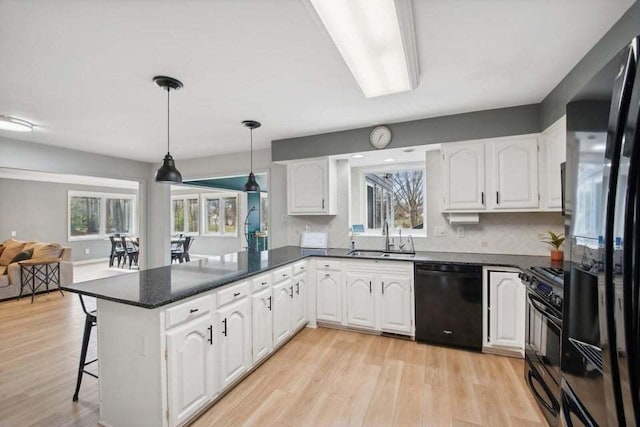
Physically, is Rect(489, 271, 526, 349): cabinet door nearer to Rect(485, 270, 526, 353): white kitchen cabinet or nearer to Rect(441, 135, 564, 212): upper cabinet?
Rect(485, 270, 526, 353): white kitchen cabinet

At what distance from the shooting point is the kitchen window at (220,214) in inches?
356

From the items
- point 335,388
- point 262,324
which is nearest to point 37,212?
point 262,324

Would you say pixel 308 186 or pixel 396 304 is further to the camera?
pixel 308 186

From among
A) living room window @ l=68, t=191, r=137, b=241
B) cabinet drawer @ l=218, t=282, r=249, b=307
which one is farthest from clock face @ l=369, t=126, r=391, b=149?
living room window @ l=68, t=191, r=137, b=241

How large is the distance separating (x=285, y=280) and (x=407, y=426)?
1609mm

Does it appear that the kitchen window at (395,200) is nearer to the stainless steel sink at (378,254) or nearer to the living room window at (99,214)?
the stainless steel sink at (378,254)

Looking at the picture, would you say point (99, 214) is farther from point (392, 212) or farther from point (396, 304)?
point (396, 304)

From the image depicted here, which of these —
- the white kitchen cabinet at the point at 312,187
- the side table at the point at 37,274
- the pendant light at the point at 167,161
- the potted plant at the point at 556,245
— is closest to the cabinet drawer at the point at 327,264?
the white kitchen cabinet at the point at 312,187

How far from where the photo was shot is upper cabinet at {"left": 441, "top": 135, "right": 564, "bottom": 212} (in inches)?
107

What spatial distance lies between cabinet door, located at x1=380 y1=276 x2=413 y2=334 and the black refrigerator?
212 centimetres

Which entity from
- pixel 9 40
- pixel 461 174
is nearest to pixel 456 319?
pixel 461 174

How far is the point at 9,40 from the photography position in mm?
1733

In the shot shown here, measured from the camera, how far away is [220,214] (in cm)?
919

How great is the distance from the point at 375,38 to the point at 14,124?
13.0 ft
